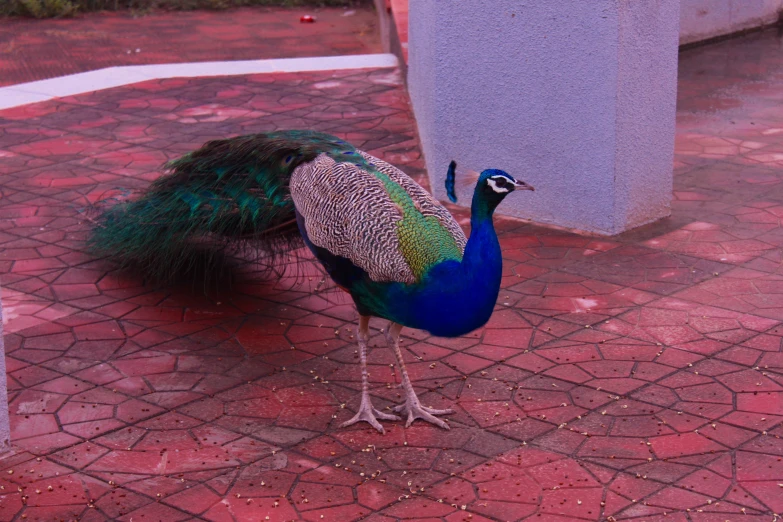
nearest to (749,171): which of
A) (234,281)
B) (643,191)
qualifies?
(643,191)

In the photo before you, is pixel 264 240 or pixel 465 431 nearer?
pixel 465 431

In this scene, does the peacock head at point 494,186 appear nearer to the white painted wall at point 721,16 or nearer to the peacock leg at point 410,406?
the peacock leg at point 410,406

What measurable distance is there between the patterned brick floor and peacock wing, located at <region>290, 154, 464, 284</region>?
691 mm

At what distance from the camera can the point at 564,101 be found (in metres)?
5.98

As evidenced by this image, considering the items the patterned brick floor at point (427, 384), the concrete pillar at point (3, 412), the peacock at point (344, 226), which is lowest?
the patterned brick floor at point (427, 384)

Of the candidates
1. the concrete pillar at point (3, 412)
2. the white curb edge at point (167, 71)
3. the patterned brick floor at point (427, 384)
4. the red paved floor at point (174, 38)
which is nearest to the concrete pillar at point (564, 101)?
the patterned brick floor at point (427, 384)

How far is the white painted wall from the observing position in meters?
10.2

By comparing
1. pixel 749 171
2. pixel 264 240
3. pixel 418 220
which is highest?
pixel 418 220

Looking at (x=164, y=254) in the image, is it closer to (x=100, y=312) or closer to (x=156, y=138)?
(x=100, y=312)

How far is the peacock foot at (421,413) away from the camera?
4.11m

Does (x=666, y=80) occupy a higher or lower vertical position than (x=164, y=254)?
higher

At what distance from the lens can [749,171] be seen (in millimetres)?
6906

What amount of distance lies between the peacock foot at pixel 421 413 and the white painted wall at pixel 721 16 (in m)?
7.11

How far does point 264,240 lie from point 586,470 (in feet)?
6.52
